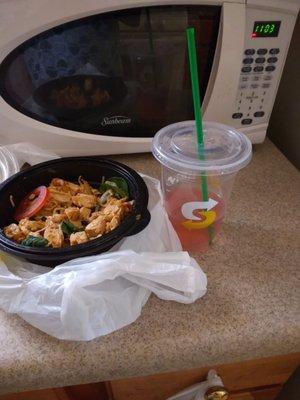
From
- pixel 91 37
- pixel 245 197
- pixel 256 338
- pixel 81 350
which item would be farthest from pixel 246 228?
pixel 91 37

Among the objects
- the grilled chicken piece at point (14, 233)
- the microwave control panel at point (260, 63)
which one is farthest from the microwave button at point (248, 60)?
the grilled chicken piece at point (14, 233)

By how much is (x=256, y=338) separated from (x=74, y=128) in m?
0.46

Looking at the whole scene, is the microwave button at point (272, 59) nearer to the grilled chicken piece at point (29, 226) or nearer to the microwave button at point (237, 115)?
A: the microwave button at point (237, 115)

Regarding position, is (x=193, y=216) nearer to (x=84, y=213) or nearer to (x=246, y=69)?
(x=84, y=213)

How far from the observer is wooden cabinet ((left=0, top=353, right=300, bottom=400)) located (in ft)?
1.49

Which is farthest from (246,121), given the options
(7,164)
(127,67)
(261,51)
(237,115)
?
(7,164)

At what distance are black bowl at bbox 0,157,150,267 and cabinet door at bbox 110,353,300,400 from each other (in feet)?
0.73

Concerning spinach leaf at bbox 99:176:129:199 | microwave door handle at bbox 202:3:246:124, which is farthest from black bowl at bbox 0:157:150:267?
microwave door handle at bbox 202:3:246:124

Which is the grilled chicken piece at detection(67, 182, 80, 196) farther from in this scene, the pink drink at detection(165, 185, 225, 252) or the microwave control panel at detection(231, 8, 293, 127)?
the microwave control panel at detection(231, 8, 293, 127)

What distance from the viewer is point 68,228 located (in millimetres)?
438

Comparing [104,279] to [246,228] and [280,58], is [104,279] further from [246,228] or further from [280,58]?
[280,58]

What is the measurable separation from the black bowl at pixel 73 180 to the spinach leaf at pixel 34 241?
1cm

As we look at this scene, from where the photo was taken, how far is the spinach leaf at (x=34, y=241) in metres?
0.39

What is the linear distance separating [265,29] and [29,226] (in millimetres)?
502
